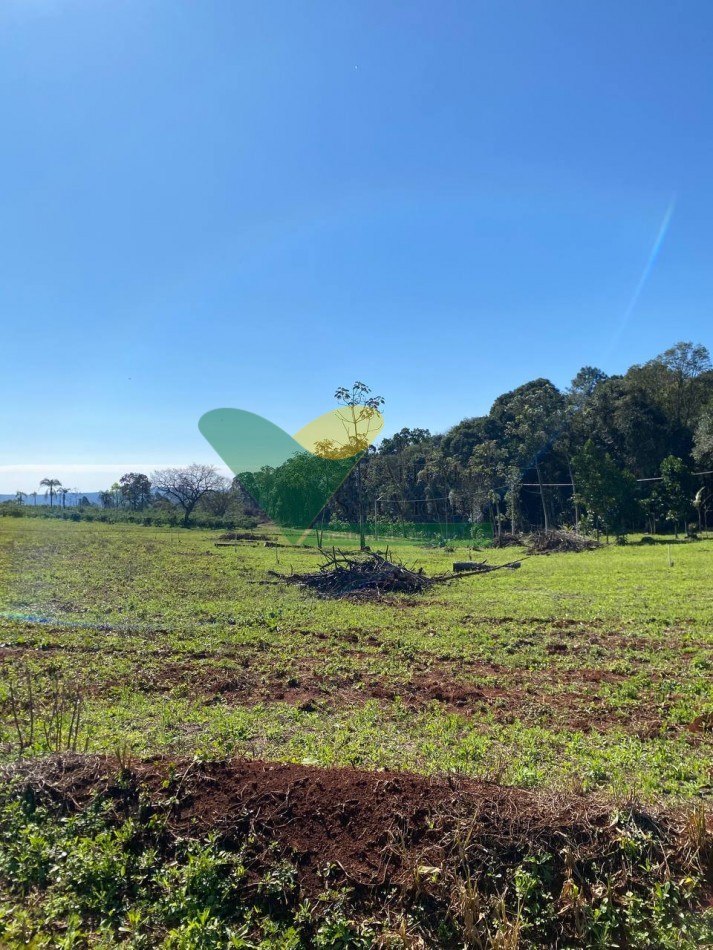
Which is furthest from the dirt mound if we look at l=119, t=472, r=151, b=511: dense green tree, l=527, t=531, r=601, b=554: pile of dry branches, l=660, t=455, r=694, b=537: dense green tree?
l=119, t=472, r=151, b=511: dense green tree

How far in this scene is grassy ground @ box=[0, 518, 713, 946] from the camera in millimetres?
4340

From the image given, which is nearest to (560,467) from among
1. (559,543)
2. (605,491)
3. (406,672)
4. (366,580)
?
(605,491)

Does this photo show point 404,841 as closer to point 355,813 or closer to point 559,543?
point 355,813

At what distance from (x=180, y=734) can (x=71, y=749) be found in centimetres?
93

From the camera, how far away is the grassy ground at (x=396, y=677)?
4340mm

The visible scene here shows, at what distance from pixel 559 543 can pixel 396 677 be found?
22.2 metres

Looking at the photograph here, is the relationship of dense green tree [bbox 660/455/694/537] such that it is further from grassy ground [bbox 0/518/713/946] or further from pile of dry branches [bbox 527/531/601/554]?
grassy ground [bbox 0/518/713/946]

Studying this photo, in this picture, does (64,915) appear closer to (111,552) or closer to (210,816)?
(210,816)

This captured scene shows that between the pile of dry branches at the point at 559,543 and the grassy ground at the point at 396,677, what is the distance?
460 inches

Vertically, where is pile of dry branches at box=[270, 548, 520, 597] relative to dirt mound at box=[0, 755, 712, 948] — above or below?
below

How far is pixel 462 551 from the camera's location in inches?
1109

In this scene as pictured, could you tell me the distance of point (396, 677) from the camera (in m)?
6.86

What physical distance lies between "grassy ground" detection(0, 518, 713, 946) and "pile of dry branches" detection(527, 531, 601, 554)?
1168 cm

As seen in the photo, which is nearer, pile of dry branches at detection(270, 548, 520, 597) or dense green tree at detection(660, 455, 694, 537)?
pile of dry branches at detection(270, 548, 520, 597)
